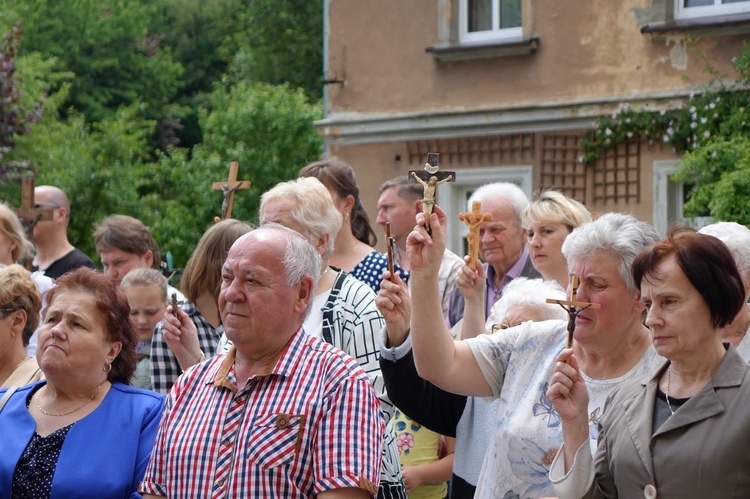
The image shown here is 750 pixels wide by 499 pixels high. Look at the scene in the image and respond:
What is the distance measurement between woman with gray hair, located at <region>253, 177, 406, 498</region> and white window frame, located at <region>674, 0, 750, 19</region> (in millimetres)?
8778

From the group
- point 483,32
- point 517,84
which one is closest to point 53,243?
point 517,84

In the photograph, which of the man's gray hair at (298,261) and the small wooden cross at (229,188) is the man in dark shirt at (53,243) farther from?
the man's gray hair at (298,261)

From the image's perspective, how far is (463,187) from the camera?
48.9 ft

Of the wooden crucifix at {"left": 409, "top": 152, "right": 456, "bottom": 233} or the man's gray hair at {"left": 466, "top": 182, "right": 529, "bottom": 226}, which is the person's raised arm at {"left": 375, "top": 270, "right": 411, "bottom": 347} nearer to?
the wooden crucifix at {"left": 409, "top": 152, "right": 456, "bottom": 233}

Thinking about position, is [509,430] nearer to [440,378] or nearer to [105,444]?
[440,378]

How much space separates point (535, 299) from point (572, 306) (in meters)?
1.12

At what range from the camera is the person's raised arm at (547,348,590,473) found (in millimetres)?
3619

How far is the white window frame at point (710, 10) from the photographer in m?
12.8

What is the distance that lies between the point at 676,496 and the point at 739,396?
342mm

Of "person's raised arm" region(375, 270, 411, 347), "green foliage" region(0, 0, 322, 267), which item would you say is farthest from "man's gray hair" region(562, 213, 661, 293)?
"green foliage" region(0, 0, 322, 267)

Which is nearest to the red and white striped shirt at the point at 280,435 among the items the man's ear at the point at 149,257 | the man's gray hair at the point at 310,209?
the man's gray hair at the point at 310,209

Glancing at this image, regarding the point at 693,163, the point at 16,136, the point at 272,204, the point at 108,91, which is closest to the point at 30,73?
the point at 16,136

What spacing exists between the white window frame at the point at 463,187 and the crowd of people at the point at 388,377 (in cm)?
907

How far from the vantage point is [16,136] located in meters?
21.9
